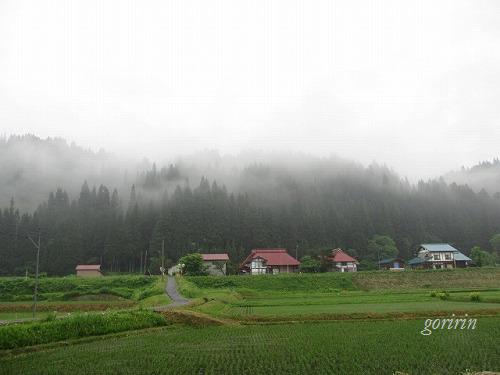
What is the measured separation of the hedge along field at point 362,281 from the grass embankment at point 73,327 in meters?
32.0

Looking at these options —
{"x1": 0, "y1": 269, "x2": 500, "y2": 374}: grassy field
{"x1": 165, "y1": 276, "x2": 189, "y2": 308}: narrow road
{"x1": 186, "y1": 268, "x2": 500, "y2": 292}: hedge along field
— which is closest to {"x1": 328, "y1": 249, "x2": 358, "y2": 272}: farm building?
{"x1": 186, "y1": 268, "x2": 500, "y2": 292}: hedge along field

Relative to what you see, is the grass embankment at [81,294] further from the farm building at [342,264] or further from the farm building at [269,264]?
the farm building at [342,264]

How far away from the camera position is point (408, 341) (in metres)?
19.5

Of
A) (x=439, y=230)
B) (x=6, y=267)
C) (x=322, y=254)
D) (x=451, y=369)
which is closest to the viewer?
(x=451, y=369)

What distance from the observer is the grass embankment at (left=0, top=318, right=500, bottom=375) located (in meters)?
14.8

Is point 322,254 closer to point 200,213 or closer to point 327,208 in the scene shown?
point 200,213

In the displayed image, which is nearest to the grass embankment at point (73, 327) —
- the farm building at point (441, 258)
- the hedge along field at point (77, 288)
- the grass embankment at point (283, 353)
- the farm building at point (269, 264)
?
the grass embankment at point (283, 353)

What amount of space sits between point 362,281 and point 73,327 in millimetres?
48975

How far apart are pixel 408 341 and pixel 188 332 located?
12.8 meters

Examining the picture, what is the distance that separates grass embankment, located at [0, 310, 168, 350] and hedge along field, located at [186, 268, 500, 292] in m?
32.0

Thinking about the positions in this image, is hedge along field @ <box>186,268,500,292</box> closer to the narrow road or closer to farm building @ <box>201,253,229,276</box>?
the narrow road

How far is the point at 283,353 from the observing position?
56.7ft

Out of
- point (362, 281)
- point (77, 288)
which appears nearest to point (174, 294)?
point (77, 288)

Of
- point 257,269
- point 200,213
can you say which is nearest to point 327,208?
point 200,213
